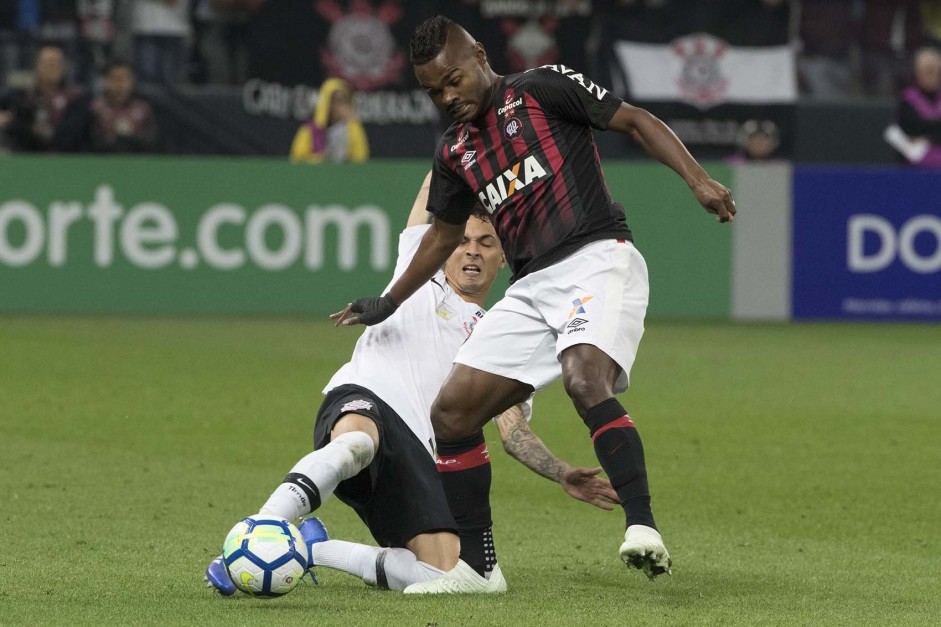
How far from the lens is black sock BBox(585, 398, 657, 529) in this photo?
5168 millimetres

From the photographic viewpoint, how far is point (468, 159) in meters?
5.80

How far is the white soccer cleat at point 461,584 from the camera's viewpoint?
5.50 metres

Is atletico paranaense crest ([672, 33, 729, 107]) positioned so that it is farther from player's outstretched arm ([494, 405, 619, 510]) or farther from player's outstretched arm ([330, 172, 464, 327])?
player's outstretched arm ([330, 172, 464, 327])

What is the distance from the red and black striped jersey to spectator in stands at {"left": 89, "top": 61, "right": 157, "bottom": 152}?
33.4 feet

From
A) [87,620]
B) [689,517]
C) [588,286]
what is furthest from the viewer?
[689,517]

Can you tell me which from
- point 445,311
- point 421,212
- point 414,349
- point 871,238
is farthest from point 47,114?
point 414,349

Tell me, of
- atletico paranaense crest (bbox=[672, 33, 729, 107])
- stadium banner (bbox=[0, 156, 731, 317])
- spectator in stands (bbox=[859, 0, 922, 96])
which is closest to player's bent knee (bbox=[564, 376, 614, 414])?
stadium banner (bbox=[0, 156, 731, 317])

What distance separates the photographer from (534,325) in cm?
567

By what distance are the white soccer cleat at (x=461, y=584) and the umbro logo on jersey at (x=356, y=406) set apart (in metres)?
0.61

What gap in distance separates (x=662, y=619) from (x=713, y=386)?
6.81 metres

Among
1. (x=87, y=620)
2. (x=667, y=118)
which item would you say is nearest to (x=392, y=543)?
(x=87, y=620)

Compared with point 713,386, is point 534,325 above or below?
above

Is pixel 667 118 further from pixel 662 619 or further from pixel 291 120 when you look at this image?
pixel 662 619

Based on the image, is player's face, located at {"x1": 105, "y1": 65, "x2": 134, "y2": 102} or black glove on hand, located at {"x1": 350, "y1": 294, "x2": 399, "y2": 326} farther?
player's face, located at {"x1": 105, "y1": 65, "x2": 134, "y2": 102}
